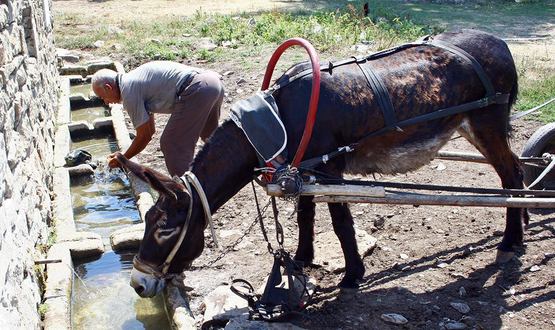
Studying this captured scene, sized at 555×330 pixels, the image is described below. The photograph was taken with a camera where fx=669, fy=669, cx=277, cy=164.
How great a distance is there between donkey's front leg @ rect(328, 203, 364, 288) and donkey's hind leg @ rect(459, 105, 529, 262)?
112 cm

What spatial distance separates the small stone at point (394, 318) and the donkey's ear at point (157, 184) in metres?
1.55

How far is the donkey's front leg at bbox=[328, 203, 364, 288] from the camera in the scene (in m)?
4.57

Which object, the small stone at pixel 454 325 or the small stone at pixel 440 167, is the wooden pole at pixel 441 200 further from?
the small stone at pixel 440 167

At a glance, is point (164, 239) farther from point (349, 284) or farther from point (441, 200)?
point (441, 200)

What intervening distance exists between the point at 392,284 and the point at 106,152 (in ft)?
15.8

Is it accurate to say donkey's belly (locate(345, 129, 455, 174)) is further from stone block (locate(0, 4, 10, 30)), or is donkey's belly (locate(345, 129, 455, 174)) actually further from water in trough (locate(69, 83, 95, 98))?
water in trough (locate(69, 83, 95, 98))

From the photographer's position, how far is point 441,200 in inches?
163

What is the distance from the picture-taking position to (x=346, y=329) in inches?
167

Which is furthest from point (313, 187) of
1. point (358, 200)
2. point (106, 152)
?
point (106, 152)

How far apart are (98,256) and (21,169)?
1.15m

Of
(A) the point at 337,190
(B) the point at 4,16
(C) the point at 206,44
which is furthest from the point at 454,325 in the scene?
(C) the point at 206,44

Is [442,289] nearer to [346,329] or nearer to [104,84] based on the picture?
[346,329]

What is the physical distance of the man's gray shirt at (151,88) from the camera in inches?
220

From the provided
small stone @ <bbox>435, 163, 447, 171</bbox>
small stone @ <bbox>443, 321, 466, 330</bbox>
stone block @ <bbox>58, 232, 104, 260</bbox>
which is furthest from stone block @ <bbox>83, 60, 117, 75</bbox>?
small stone @ <bbox>443, 321, 466, 330</bbox>
